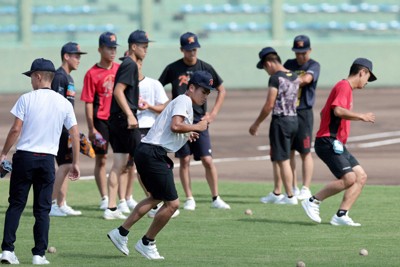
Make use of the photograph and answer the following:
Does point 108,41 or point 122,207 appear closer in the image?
point 122,207

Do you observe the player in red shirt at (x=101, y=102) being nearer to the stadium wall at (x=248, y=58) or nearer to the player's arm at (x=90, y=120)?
the player's arm at (x=90, y=120)

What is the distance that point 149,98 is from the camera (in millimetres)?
15750

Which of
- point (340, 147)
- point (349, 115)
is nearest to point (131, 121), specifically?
point (340, 147)

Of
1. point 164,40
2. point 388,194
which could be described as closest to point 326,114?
point 388,194

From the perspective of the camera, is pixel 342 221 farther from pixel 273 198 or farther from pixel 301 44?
pixel 301 44

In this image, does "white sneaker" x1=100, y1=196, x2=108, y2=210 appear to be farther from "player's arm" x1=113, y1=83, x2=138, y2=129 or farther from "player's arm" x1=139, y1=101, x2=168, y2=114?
"player's arm" x1=113, y1=83, x2=138, y2=129

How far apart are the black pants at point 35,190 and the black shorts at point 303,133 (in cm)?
632

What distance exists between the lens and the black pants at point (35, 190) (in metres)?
11.3

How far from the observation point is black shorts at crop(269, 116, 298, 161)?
16.4m

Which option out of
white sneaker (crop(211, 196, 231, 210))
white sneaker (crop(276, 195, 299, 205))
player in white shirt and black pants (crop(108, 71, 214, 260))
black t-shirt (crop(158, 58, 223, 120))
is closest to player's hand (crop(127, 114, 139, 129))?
black t-shirt (crop(158, 58, 223, 120))

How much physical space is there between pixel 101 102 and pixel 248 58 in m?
21.6

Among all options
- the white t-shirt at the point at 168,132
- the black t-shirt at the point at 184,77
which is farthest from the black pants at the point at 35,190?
the black t-shirt at the point at 184,77

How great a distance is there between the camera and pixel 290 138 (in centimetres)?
1653

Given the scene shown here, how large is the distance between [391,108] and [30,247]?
63.9ft
